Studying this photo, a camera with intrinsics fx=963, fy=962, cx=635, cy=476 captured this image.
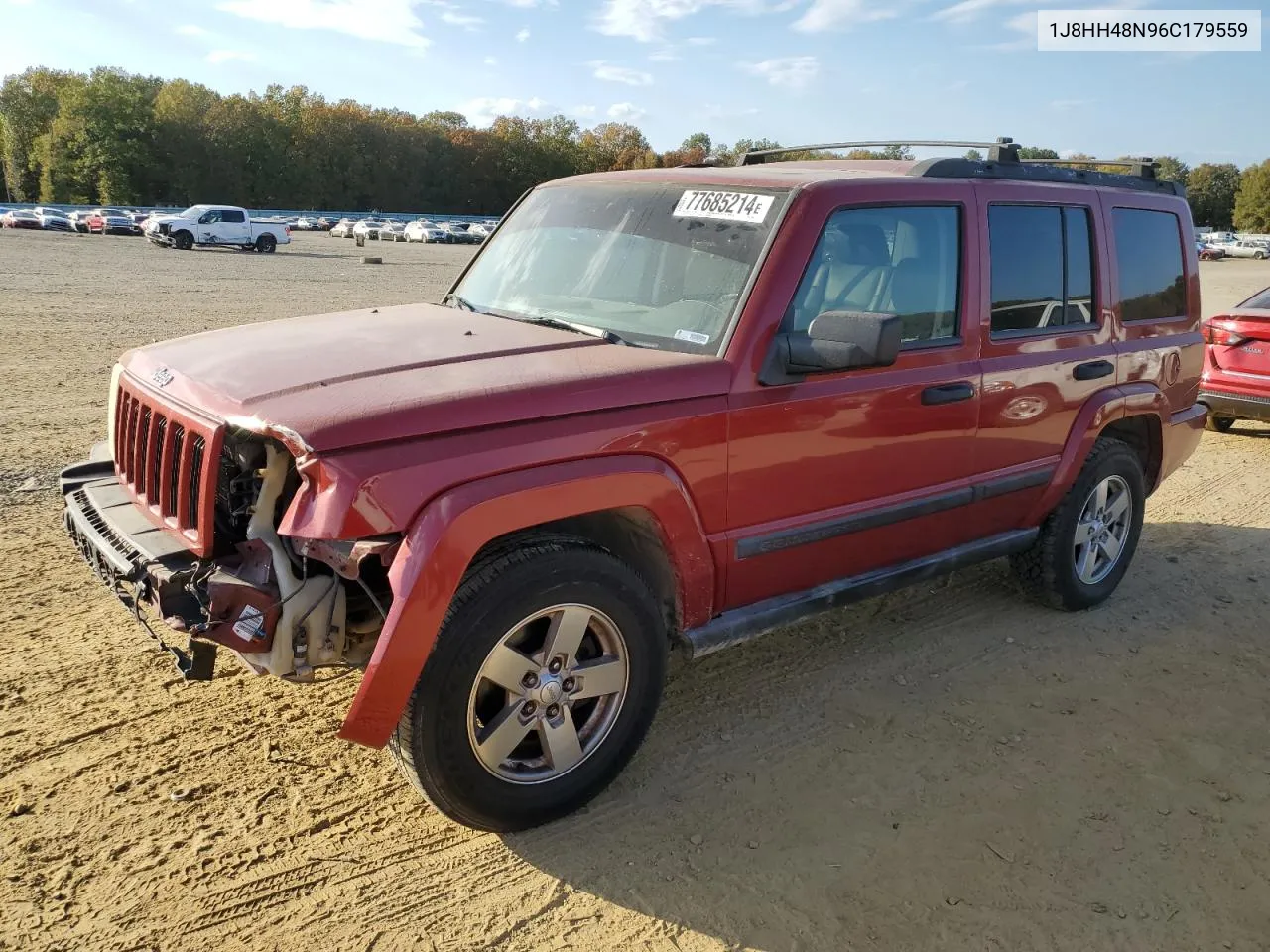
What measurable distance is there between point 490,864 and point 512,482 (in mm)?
1185

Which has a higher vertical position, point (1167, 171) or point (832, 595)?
point (1167, 171)

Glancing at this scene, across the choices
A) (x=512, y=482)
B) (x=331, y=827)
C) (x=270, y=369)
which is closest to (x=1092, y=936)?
(x=512, y=482)

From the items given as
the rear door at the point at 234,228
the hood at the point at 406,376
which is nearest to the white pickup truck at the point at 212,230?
the rear door at the point at 234,228

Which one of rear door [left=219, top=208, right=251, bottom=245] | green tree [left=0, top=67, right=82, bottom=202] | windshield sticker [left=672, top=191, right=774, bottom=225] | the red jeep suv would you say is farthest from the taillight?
green tree [left=0, top=67, right=82, bottom=202]

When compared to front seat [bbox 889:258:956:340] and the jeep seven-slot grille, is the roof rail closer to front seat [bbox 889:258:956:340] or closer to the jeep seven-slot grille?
front seat [bbox 889:258:956:340]

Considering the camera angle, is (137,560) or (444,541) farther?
(137,560)

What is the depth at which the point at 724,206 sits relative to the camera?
360 centimetres

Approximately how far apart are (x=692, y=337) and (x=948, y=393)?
1198 millimetres

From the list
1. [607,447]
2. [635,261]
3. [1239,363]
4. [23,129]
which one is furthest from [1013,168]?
[23,129]

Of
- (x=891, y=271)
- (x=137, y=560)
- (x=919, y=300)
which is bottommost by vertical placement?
(x=137, y=560)

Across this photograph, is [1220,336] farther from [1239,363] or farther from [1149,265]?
[1149,265]

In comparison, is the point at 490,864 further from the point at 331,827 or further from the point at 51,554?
the point at 51,554

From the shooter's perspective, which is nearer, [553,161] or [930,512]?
[930,512]

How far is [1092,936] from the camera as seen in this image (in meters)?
2.73
